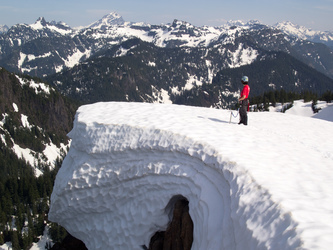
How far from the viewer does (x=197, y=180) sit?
11891mm

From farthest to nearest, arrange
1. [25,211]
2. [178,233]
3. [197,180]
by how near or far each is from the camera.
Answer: [25,211]
[178,233]
[197,180]

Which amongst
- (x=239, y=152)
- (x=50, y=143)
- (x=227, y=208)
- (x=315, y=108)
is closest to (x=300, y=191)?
(x=227, y=208)

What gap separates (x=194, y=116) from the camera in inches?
723

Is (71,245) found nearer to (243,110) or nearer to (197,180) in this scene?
(197,180)

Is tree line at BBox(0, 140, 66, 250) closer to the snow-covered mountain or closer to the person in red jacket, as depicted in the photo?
the snow-covered mountain

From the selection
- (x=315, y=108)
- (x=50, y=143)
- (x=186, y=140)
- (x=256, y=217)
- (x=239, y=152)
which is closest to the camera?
(x=256, y=217)

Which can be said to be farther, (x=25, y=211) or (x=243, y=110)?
(x=25, y=211)

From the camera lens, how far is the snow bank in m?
7.74

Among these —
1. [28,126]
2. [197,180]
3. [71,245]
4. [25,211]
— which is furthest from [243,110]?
[28,126]

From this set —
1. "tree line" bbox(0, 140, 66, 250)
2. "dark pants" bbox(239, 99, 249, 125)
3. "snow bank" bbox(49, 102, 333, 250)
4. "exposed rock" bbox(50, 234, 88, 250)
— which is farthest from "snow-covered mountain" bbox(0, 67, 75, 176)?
"dark pants" bbox(239, 99, 249, 125)

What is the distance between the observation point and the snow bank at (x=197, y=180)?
7742mm

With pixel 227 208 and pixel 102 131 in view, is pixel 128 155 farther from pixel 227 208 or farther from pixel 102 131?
pixel 227 208

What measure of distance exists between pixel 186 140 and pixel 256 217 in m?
5.97

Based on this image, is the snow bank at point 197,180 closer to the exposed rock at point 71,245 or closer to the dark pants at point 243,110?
the dark pants at point 243,110
